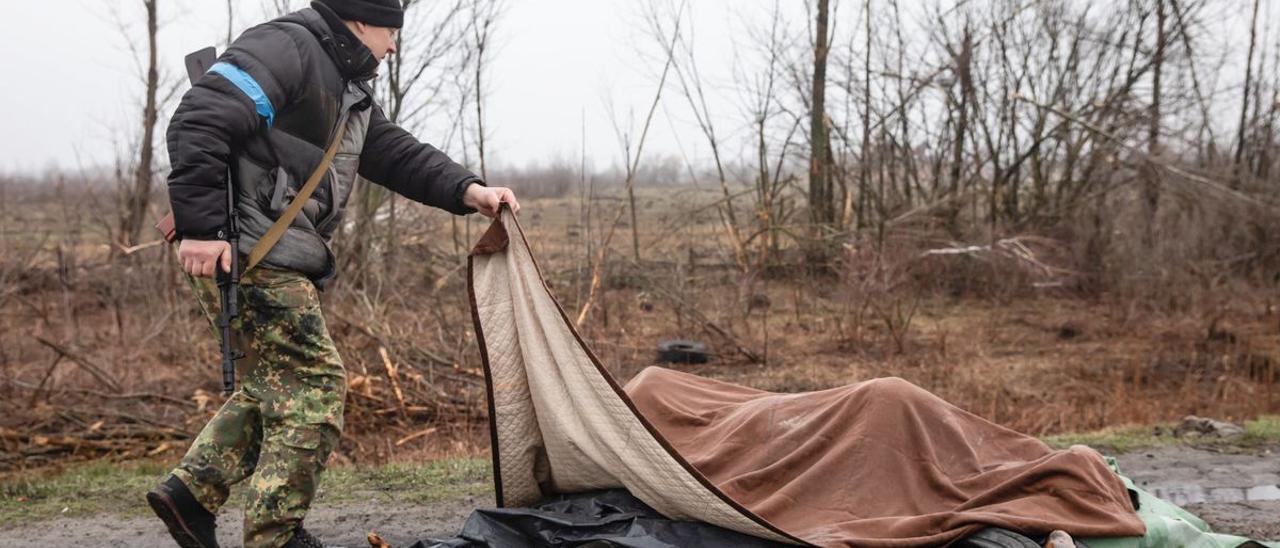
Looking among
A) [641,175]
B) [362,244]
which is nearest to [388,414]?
[362,244]

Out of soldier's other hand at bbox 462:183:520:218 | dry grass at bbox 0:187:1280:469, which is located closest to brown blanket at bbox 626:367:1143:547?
soldier's other hand at bbox 462:183:520:218

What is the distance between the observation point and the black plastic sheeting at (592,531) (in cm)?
385

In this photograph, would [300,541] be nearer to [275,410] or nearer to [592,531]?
[275,410]

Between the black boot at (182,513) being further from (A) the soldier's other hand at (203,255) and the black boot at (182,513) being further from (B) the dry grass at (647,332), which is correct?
(B) the dry grass at (647,332)

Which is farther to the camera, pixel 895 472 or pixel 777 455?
pixel 777 455

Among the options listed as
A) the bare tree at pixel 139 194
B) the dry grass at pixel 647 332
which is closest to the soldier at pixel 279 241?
the dry grass at pixel 647 332

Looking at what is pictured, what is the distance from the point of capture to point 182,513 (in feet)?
12.2

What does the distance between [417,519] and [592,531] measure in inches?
61.8

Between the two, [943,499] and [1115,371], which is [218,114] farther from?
[1115,371]

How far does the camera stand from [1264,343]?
12.3 m

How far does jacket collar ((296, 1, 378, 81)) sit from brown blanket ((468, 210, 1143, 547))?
76 cm

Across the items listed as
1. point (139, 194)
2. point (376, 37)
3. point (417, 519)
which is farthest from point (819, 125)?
point (376, 37)

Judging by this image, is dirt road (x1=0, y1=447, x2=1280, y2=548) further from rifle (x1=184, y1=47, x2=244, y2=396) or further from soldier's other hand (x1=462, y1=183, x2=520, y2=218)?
soldier's other hand (x1=462, y1=183, x2=520, y2=218)

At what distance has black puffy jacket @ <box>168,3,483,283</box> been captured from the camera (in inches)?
134
